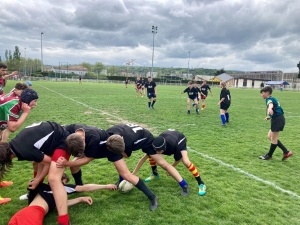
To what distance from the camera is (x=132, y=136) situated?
405cm

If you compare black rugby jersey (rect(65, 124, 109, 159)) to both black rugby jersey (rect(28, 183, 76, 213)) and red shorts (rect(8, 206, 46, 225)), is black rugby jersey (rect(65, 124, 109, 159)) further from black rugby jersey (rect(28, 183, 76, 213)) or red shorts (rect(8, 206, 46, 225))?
red shorts (rect(8, 206, 46, 225))

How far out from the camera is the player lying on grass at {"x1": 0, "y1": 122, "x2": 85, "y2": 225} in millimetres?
3303

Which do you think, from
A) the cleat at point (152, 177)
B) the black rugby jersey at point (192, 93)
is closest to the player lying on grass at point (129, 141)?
the cleat at point (152, 177)

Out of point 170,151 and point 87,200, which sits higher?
point 170,151

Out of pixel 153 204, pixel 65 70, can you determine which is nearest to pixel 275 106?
pixel 153 204

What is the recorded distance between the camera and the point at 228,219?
143 inches

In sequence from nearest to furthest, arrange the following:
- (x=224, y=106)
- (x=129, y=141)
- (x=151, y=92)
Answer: (x=129, y=141)
(x=224, y=106)
(x=151, y=92)

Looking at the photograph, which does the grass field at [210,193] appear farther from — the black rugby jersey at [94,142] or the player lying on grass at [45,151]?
the black rugby jersey at [94,142]

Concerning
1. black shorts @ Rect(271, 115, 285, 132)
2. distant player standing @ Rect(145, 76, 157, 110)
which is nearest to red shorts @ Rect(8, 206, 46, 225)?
black shorts @ Rect(271, 115, 285, 132)

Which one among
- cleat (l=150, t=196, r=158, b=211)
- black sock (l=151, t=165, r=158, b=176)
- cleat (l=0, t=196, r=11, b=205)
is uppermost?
black sock (l=151, t=165, r=158, b=176)

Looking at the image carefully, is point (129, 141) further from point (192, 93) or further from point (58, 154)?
point (192, 93)

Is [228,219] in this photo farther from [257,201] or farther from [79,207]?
[79,207]

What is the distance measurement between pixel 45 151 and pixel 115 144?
98cm

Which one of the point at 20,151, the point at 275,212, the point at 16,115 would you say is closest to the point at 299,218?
the point at 275,212
